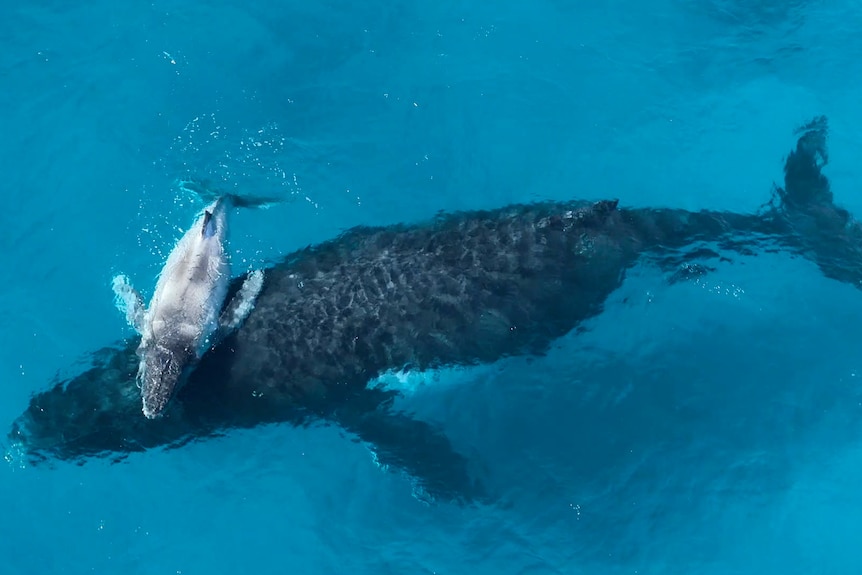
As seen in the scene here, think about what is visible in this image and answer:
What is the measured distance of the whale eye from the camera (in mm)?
18984

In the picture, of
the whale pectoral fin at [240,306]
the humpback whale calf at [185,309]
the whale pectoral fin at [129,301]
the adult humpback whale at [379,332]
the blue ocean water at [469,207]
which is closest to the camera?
the humpback whale calf at [185,309]

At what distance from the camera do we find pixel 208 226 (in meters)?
19.2

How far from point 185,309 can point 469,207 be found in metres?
8.31

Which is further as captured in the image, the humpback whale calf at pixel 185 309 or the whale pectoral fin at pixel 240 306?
the whale pectoral fin at pixel 240 306

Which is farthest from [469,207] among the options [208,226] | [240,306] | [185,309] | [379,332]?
[185,309]

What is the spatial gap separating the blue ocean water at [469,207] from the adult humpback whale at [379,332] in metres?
0.71

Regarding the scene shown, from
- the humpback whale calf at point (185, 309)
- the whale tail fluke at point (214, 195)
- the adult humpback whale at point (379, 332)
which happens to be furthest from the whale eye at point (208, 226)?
the adult humpback whale at point (379, 332)

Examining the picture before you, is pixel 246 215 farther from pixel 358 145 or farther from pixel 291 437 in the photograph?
pixel 291 437

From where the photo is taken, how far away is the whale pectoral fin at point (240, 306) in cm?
1842

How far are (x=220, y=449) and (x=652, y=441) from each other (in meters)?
11.2

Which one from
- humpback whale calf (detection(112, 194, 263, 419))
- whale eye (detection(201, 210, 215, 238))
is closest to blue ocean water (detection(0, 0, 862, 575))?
humpback whale calf (detection(112, 194, 263, 419))

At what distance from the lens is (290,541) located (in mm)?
19328

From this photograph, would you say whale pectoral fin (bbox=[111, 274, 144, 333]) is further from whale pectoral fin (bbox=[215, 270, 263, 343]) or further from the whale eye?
the whale eye

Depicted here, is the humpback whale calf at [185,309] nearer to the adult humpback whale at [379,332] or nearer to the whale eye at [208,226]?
the whale eye at [208,226]
